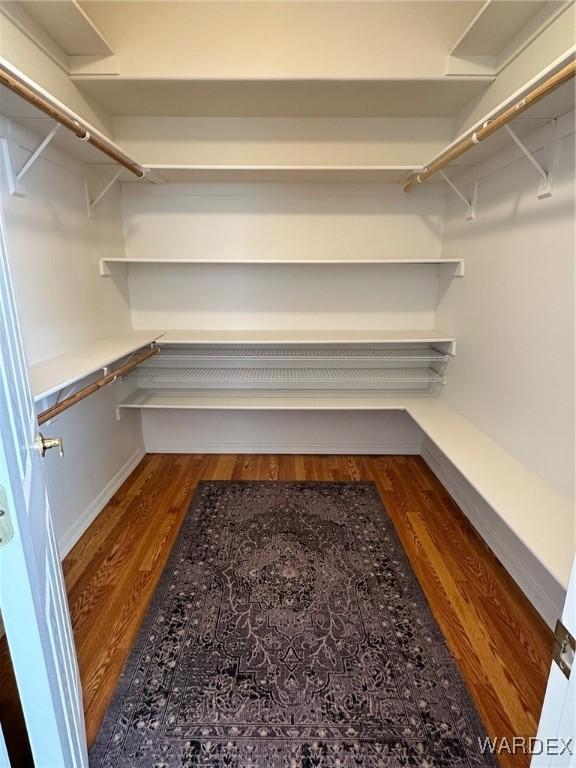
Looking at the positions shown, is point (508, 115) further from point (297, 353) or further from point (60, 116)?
point (297, 353)

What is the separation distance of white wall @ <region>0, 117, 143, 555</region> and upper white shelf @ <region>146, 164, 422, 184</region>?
1.47ft

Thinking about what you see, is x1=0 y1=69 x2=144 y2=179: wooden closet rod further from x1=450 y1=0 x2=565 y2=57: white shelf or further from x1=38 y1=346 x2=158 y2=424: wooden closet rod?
x1=450 y1=0 x2=565 y2=57: white shelf

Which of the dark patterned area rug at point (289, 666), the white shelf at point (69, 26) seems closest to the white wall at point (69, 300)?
the white shelf at point (69, 26)

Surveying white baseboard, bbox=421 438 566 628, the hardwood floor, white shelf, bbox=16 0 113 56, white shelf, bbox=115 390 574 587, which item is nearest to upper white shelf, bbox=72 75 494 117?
white shelf, bbox=16 0 113 56

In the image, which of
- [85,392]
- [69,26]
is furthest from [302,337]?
[69,26]

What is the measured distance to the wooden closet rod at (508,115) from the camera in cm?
111

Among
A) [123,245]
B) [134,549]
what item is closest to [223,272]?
[123,245]

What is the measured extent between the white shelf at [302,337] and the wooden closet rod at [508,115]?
0.92 m

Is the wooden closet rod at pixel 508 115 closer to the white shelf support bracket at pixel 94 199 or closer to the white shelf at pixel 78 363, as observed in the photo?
the white shelf support bracket at pixel 94 199

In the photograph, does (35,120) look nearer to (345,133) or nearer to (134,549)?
(345,133)

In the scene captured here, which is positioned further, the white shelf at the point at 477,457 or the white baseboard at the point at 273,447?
the white baseboard at the point at 273,447

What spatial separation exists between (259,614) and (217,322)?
6.06 feet

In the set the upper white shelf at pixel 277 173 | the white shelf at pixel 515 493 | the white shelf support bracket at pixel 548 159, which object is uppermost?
the upper white shelf at pixel 277 173

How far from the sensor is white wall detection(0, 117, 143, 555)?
5.43 feet
